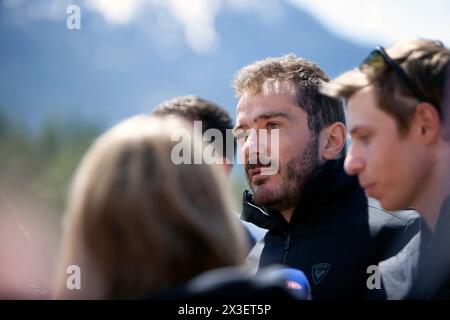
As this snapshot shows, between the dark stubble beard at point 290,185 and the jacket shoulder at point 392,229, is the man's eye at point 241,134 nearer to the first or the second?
the dark stubble beard at point 290,185

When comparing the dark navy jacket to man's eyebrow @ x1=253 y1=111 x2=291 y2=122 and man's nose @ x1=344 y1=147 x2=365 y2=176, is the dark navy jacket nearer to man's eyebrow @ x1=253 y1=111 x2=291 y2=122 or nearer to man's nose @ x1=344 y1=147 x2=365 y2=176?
man's eyebrow @ x1=253 y1=111 x2=291 y2=122

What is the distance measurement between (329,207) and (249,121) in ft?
2.10

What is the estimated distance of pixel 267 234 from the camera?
289cm

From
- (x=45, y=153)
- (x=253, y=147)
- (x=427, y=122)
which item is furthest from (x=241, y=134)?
(x=45, y=153)

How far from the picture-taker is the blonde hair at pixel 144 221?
4.25 feet

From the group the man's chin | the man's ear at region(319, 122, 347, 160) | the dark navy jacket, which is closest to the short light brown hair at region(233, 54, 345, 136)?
the man's ear at region(319, 122, 347, 160)

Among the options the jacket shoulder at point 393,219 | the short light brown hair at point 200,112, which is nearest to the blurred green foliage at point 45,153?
the short light brown hair at point 200,112

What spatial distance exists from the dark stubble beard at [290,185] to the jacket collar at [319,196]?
35 millimetres

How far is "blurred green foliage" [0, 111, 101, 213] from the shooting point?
680 inches

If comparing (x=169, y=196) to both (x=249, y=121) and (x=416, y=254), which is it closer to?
(x=416, y=254)

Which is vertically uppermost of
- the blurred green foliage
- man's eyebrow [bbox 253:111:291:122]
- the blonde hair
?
the blurred green foliage

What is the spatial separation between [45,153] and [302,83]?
1981 centimetres

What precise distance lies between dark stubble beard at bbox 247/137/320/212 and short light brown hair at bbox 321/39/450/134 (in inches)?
29.9

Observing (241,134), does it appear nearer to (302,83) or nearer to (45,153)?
(302,83)
